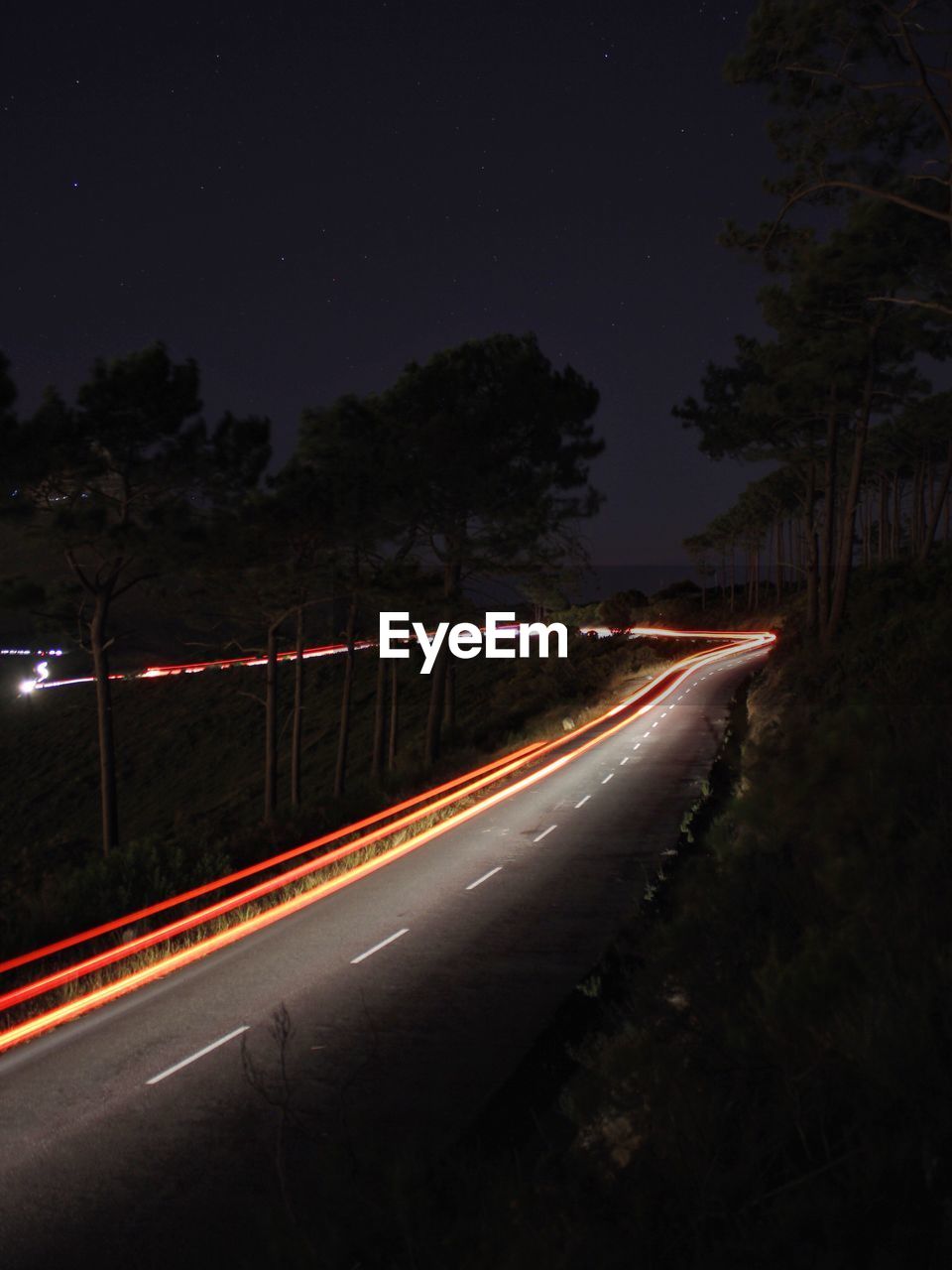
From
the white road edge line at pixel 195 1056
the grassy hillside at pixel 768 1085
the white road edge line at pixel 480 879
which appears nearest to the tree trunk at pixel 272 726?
the white road edge line at pixel 480 879

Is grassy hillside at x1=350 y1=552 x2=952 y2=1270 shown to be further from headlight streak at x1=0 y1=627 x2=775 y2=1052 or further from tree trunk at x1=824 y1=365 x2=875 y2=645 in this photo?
tree trunk at x1=824 y1=365 x2=875 y2=645

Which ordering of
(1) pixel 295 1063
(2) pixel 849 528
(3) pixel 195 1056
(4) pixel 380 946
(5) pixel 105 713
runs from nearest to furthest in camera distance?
(1) pixel 295 1063
(3) pixel 195 1056
(4) pixel 380 946
(5) pixel 105 713
(2) pixel 849 528

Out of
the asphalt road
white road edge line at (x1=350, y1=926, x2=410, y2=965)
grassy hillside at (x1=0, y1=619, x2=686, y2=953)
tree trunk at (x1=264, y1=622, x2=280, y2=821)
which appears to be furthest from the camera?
tree trunk at (x1=264, y1=622, x2=280, y2=821)

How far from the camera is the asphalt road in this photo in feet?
20.1

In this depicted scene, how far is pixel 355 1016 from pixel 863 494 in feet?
275

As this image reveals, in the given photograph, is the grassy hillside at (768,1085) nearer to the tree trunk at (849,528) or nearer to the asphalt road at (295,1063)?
the asphalt road at (295,1063)

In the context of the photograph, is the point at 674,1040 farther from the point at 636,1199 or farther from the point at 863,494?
the point at 863,494

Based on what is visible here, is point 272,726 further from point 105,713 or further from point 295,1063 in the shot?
point 295,1063

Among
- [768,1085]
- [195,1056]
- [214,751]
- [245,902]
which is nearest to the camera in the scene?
[768,1085]

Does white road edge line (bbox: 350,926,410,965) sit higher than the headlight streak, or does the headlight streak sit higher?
white road edge line (bbox: 350,926,410,965)

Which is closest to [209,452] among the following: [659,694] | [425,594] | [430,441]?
[430,441]

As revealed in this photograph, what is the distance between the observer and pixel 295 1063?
8.60 m

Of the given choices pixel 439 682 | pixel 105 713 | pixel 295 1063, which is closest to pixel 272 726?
pixel 105 713

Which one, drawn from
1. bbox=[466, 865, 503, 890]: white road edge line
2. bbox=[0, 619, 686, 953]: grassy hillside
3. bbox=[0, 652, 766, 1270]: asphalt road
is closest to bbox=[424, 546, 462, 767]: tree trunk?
bbox=[0, 619, 686, 953]: grassy hillside
